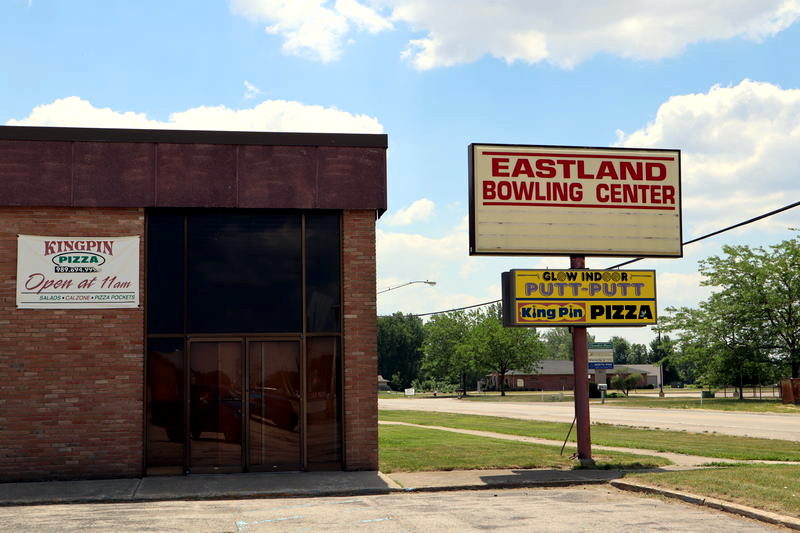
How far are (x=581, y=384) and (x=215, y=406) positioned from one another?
7782 mm

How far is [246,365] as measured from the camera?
16.4 m

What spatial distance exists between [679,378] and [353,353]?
15520 cm

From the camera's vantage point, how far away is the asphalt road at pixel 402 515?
35.5 feet

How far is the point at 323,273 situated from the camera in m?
16.8

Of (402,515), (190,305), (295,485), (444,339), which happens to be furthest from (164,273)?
(444,339)

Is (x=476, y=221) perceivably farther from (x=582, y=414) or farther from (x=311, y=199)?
(x=582, y=414)

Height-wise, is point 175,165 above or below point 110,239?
above

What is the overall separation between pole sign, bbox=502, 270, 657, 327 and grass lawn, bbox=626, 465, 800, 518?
382cm

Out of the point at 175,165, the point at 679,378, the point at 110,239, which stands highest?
the point at 175,165

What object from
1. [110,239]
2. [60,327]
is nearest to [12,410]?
[60,327]

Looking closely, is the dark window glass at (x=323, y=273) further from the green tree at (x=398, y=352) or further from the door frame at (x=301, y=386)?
the green tree at (x=398, y=352)

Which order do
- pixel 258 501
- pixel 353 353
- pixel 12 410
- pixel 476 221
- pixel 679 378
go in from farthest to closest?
pixel 679 378, pixel 476 221, pixel 353 353, pixel 12 410, pixel 258 501

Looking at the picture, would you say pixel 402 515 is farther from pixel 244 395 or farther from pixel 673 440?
pixel 673 440

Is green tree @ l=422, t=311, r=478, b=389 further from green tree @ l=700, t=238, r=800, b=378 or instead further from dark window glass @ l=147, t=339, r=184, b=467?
dark window glass @ l=147, t=339, r=184, b=467
